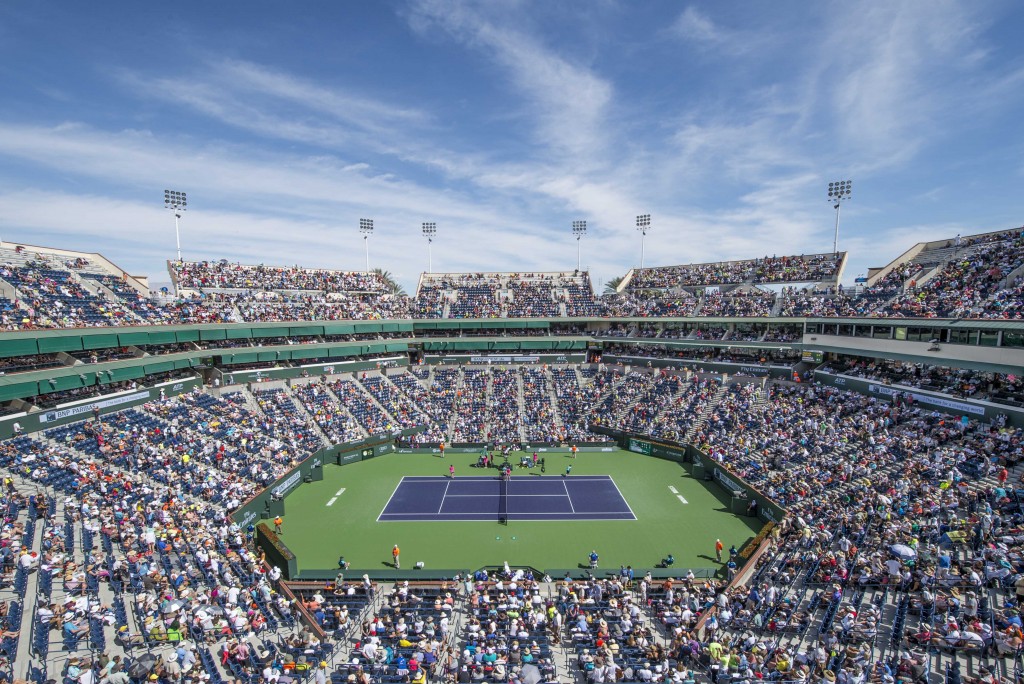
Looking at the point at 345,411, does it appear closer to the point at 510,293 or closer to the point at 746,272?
the point at 510,293

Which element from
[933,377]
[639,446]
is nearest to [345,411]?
[639,446]

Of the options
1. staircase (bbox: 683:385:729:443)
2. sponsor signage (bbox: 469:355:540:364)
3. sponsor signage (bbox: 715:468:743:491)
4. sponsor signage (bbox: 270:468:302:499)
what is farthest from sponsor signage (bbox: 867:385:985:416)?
sponsor signage (bbox: 270:468:302:499)

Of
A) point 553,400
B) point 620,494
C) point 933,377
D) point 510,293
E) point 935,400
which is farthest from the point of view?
point 510,293

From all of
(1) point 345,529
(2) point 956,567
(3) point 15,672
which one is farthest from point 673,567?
(3) point 15,672

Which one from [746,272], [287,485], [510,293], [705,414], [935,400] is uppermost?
[746,272]

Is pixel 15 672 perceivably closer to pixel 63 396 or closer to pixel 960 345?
pixel 63 396

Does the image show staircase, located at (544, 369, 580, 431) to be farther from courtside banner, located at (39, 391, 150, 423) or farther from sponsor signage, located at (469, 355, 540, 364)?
courtside banner, located at (39, 391, 150, 423)
